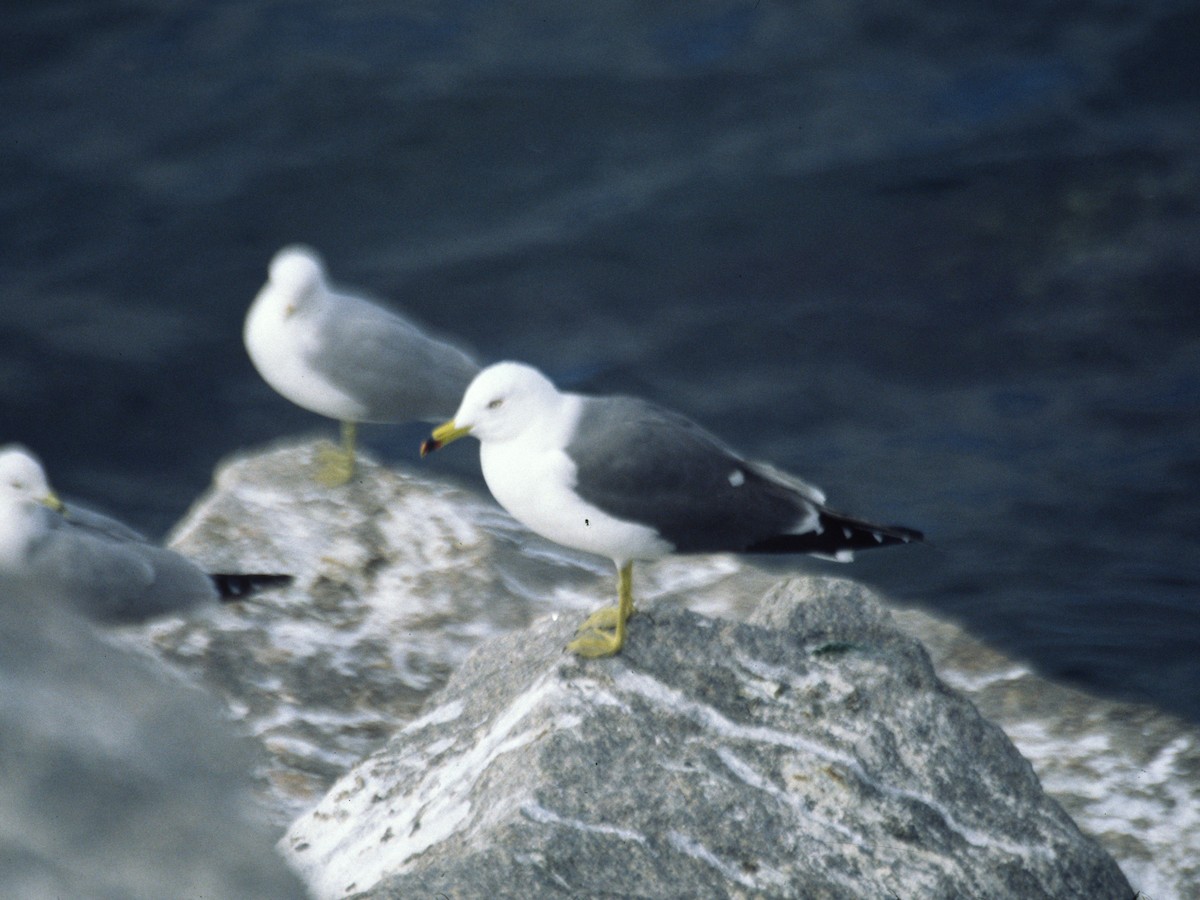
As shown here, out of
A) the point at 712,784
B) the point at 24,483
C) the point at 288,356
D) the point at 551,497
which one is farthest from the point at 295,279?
the point at 712,784

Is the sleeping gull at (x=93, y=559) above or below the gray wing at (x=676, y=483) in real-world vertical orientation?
below

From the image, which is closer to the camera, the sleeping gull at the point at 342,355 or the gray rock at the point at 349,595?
the gray rock at the point at 349,595

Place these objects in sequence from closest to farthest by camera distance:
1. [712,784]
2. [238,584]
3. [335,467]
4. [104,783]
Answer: [104,783] → [712,784] → [238,584] → [335,467]

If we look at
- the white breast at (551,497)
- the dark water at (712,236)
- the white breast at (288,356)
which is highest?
the dark water at (712,236)

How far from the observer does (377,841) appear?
3.87m

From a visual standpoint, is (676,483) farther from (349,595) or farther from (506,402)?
(349,595)

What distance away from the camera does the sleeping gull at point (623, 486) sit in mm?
4109

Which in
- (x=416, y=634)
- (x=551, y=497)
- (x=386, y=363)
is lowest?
(x=416, y=634)

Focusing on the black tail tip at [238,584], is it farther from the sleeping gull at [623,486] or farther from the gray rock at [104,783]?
the gray rock at [104,783]

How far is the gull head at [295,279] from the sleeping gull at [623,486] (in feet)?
7.03

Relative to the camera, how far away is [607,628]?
433 centimetres

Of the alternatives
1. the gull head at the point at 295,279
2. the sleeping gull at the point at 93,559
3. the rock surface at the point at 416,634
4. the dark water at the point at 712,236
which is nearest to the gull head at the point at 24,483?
the sleeping gull at the point at 93,559

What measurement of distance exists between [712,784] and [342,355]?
328 centimetres

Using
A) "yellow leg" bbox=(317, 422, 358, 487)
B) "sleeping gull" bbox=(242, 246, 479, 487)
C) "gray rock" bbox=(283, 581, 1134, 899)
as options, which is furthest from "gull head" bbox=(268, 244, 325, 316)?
"gray rock" bbox=(283, 581, 1134, 899)
